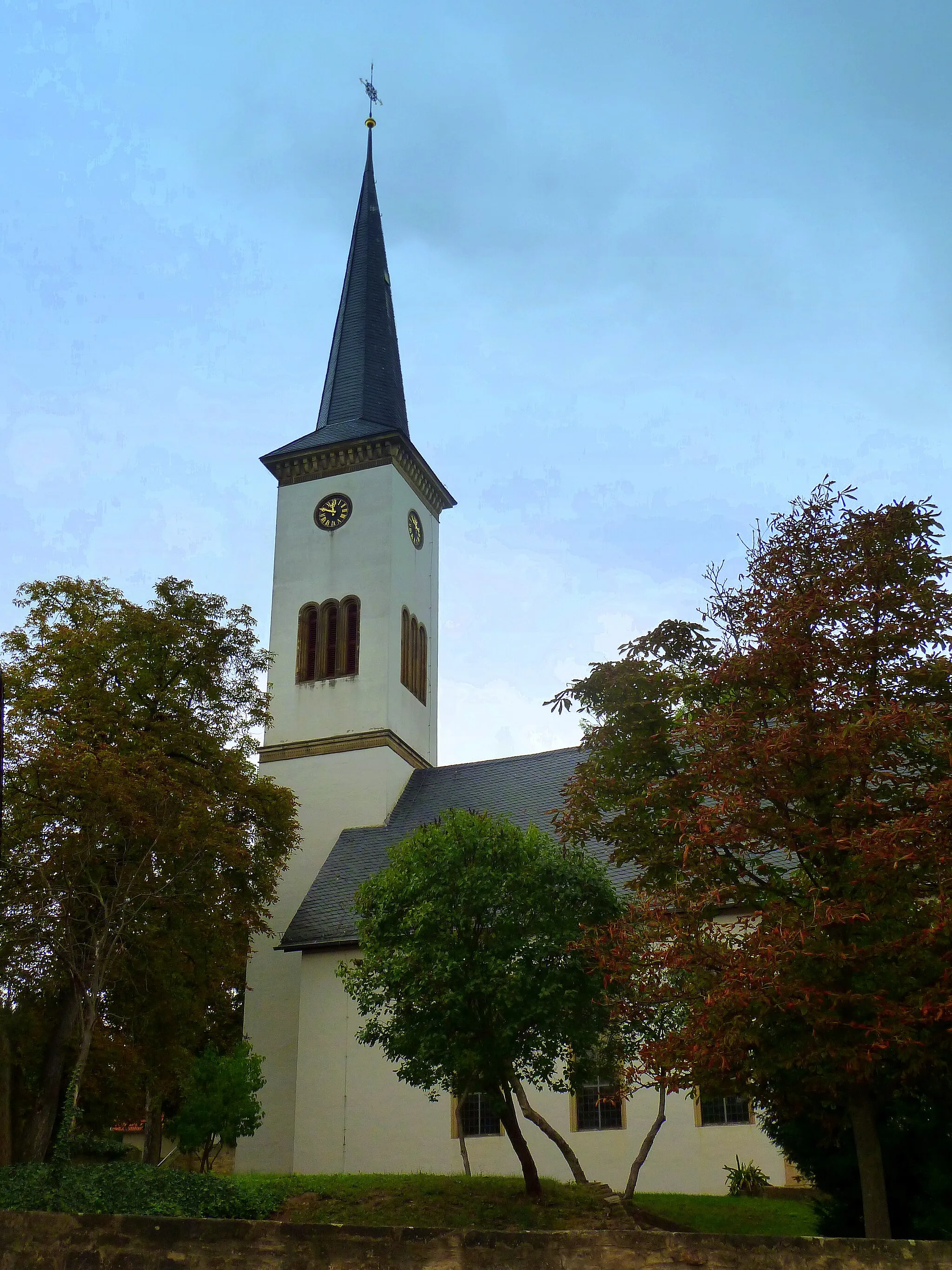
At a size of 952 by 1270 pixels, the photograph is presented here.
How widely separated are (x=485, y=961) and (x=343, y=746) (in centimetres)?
1884

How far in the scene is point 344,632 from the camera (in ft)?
123

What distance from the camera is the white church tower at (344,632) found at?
3294 cm

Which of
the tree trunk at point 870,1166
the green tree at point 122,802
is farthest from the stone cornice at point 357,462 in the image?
the tree trunk at point 870,1166

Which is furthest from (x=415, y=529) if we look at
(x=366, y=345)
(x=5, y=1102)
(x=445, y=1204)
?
(x=445, y=1204)

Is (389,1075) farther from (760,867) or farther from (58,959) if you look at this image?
(760,867)

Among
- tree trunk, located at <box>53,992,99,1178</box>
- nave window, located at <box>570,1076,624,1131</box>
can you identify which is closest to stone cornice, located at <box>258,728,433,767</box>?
nave window, located at <box>570,1076,624,1131</box>

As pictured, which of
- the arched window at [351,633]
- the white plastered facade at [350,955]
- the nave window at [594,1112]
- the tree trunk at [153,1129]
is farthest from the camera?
the arched window at [351,633]

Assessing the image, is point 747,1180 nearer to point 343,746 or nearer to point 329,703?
point 343,746

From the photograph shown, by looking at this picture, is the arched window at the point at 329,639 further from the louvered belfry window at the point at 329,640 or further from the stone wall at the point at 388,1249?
the stone wall at the point at 388,1249

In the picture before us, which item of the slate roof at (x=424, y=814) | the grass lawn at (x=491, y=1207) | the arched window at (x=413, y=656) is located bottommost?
the grass lawn at (x=491, y=1207)

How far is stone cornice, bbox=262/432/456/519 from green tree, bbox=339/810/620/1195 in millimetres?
22994

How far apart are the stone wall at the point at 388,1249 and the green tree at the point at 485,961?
7952 mm

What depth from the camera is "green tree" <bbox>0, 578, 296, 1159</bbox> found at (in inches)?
786

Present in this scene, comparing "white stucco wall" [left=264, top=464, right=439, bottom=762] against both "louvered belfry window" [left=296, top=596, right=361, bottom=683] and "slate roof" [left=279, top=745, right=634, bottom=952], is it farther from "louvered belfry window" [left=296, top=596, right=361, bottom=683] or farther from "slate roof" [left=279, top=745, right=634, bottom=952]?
"slate roof" [left=279, top=745, right=634, bottom=952]
